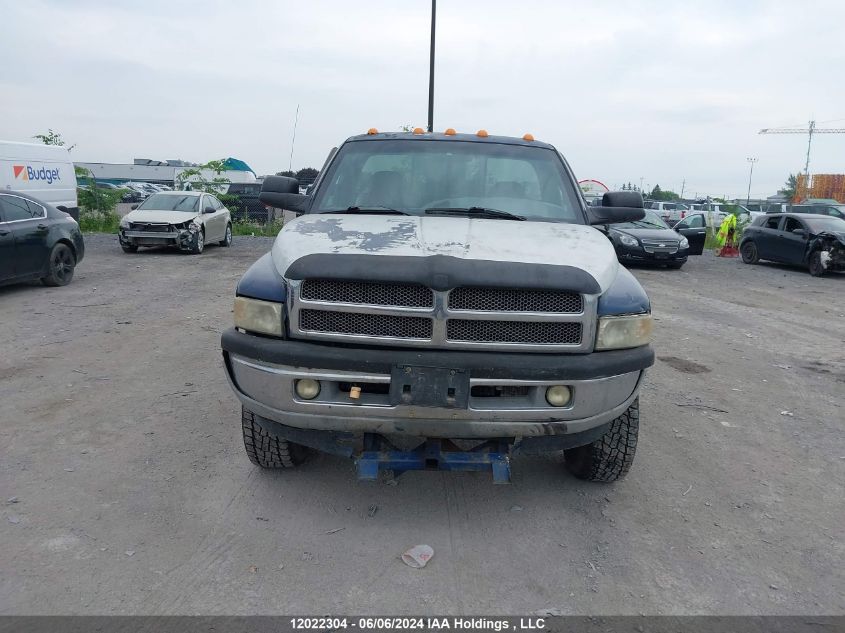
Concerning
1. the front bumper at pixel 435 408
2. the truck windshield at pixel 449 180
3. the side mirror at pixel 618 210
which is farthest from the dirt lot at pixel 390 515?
the truck windshield at pixel 449 180

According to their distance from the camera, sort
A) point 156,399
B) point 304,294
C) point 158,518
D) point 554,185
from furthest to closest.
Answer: point 156,399
point 554,185
point 158,518
point 304,294

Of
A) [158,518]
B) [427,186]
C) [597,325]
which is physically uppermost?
[427,186]

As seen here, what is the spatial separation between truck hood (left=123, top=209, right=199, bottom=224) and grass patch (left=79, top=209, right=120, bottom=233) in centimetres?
727

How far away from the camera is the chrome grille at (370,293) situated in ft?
9.64

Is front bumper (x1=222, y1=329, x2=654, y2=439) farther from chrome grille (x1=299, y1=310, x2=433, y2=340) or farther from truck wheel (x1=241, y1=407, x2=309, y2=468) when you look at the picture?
truck wheel (x1=241, y1=407, x2=309, y2=468)

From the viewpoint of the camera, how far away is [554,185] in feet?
14.5

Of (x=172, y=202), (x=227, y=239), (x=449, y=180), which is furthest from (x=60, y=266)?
(x=449, y=180)

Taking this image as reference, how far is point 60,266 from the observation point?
10.3 meters

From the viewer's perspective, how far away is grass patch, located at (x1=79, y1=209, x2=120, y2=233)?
22031 mm

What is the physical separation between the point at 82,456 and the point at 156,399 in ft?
3.66

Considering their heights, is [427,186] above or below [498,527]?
above
